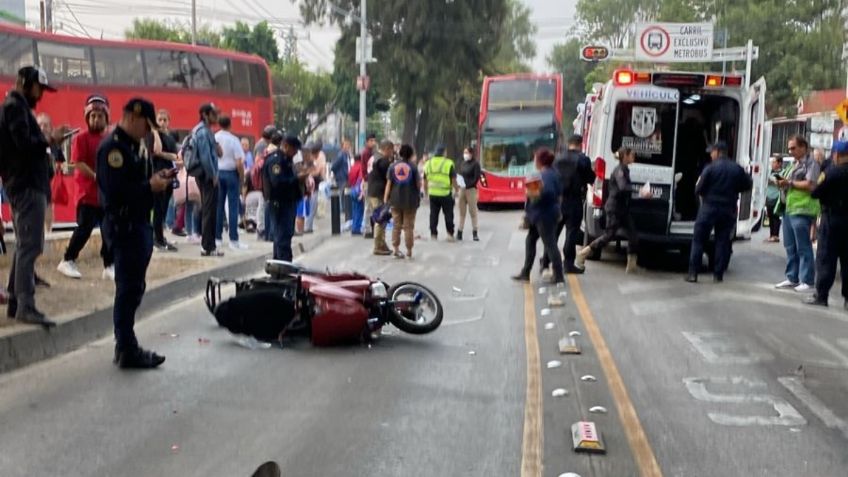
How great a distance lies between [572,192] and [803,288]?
3.12 m

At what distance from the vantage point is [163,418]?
5.70 m

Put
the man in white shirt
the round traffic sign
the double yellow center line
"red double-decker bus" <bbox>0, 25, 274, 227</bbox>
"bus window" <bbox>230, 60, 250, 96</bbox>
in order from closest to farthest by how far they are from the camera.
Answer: the double yellow center line → the man in white shirt → "red double-decker bus" <bbox>0, 25, 274, 227</bbox> → "bus window" <bbox>230, 60, 250, 96</bbox> → the round traffic sign

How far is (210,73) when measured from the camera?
2367cm

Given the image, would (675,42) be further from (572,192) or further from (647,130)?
(572,192)

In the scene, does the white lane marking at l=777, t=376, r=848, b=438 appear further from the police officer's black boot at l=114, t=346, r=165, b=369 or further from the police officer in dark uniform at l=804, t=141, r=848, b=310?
the police officer's black boot at l=114, t=346, r=165, b=369

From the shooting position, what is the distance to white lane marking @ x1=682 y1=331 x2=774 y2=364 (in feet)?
25.6

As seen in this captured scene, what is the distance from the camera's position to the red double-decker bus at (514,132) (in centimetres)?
2833

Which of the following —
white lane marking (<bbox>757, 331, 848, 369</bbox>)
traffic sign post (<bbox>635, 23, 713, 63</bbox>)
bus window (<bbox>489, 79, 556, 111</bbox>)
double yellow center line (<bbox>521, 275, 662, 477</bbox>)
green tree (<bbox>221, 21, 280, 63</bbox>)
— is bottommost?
white lane marking (<bbox>757, 331, 848, 369</bbox>)

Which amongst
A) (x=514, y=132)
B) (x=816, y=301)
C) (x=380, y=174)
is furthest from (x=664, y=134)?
(x=514, y=132)

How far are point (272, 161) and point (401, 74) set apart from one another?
29.1 metres

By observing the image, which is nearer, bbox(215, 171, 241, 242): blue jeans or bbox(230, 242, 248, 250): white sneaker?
bbox(215, 171, 241, 242): blue jeans

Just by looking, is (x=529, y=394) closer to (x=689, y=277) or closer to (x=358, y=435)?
(x=358, y=435)

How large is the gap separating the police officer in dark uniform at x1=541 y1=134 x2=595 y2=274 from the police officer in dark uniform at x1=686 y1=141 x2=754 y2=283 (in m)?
1.50

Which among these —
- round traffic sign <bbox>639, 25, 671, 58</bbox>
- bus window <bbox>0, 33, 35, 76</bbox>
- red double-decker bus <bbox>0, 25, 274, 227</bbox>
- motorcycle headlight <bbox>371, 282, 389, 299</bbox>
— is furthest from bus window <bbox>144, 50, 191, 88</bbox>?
round traffic sign <bbox>639, 25, 671, 58</bbox>
